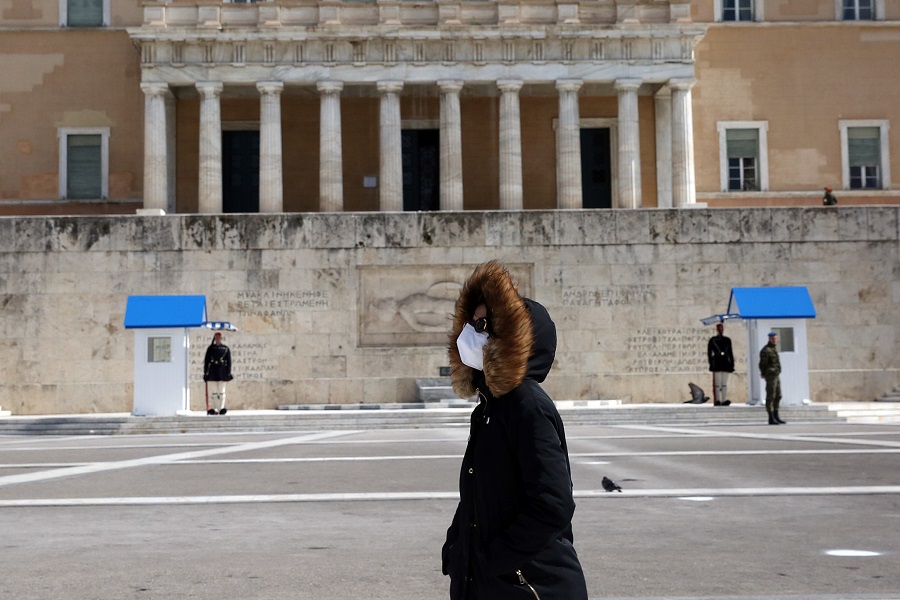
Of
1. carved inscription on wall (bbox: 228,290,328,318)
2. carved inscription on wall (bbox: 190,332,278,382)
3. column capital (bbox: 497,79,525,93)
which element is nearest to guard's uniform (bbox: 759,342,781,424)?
carved inscription on wall (bbox: 228,290,328,318)

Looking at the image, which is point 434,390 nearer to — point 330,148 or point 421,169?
point 330,148

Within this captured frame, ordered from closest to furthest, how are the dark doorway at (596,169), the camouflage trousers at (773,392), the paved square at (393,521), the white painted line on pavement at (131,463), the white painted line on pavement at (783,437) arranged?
the paved square at (393,521), the white painted line on pavement at (131,463), the white painted line on pavement at (783,437), the camouflage trousers at (773,392), the dark doorway at (596,169)

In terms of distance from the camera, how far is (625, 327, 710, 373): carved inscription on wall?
3200cm

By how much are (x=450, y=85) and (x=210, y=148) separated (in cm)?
818

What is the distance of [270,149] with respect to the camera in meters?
38.2

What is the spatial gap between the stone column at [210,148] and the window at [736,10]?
18.6 metres

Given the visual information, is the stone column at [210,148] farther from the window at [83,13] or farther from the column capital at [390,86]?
the window at [83,13]

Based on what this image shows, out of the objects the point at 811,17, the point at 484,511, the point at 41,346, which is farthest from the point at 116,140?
the point at 484,511

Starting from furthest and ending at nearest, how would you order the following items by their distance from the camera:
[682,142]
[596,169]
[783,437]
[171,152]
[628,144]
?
[596,169] → [171,152] → [628,144] → [682,142] → [783,437]

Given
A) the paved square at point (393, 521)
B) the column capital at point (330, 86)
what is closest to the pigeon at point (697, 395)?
the paved square at point (393, 521)

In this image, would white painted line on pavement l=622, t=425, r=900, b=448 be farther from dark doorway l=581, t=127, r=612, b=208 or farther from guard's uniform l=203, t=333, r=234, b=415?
dark doorway l=581, t=127, r=612, b=208

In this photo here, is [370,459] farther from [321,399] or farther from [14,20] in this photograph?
[14,20]

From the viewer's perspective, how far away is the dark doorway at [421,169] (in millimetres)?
41719

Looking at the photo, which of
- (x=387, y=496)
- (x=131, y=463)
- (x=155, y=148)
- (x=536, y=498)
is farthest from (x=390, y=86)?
(x=536, y=498)
